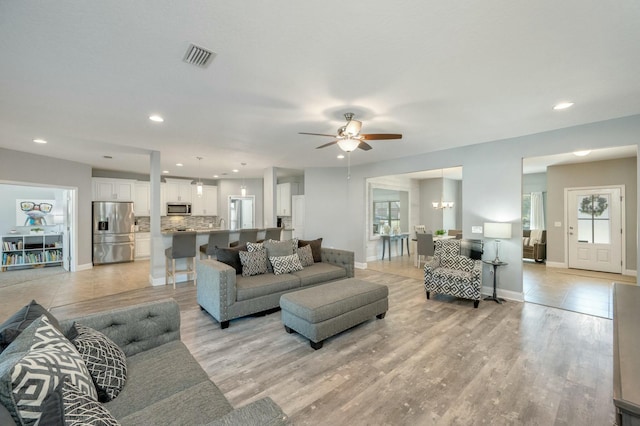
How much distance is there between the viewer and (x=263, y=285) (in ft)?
11.6

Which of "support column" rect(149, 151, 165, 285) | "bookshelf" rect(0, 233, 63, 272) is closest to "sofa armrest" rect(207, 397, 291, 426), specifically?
"support column" rect(149, 151, 165, 285)

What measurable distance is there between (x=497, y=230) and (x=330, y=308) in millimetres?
3152

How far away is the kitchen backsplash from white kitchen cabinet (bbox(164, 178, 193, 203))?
2.08ft

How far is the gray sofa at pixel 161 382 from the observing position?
3.58 feet

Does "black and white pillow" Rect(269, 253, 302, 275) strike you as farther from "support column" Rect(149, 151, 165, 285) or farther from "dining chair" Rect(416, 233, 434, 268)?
"dining chair" Rect(416, 233, 434, 268)

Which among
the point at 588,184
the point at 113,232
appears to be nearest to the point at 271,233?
the point at 113,232

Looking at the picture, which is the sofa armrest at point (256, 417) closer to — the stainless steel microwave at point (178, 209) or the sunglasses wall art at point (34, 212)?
the stainless steel microwave at point (178, 209)

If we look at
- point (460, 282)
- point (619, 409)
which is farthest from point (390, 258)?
point (619, 409)

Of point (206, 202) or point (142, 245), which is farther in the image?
point (206, 202)

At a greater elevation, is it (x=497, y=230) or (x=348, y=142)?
(x=348, y=142)

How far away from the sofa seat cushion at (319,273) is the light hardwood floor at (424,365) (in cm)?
66

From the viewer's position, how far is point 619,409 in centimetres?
84

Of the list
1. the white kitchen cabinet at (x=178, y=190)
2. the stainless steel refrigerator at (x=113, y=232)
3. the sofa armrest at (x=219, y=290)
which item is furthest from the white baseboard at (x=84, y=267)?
the sofa armrest at (x=219, y=290)

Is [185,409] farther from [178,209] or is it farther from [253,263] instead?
[178,209]
